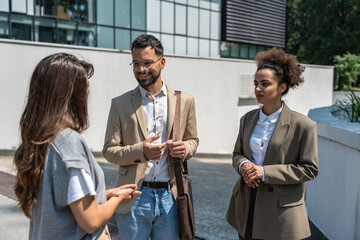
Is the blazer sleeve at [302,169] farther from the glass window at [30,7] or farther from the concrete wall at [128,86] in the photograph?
the glass window at [30,7]

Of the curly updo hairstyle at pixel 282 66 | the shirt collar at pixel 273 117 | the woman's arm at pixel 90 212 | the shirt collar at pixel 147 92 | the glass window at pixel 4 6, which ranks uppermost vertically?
the glass window at pixel 4 6

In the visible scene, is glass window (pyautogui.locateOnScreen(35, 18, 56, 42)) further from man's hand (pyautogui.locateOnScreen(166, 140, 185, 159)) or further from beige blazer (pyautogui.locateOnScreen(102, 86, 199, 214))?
man's hand (pyautogui.locateOnScreen(166, 140, 185, 159))

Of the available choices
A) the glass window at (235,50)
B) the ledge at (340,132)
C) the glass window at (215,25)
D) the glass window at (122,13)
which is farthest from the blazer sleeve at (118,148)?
the glass window at (235,50)

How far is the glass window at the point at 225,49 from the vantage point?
23.2m

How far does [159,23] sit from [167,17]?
0.68 metres

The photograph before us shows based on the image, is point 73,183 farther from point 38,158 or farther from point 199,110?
point 199,110

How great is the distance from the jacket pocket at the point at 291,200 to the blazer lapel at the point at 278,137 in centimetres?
28

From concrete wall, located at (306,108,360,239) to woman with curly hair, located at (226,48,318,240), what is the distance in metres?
1.18

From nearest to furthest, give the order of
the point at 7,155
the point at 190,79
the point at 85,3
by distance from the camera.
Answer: the point at 7,155 → the point at 190,79 → the point at 85,3

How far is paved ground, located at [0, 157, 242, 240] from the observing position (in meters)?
4.82

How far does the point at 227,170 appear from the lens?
10.4 meters

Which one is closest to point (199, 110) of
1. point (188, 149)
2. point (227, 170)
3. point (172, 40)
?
point (227, 170)

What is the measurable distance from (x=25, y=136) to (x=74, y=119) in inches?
9.6

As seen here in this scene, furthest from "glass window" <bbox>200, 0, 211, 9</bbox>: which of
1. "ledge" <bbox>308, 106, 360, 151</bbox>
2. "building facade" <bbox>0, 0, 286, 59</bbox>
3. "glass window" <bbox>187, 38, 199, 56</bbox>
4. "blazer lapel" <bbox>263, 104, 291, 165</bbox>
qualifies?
"blazer lapel" <bbox>263, 104, 291, 165</bbox>
